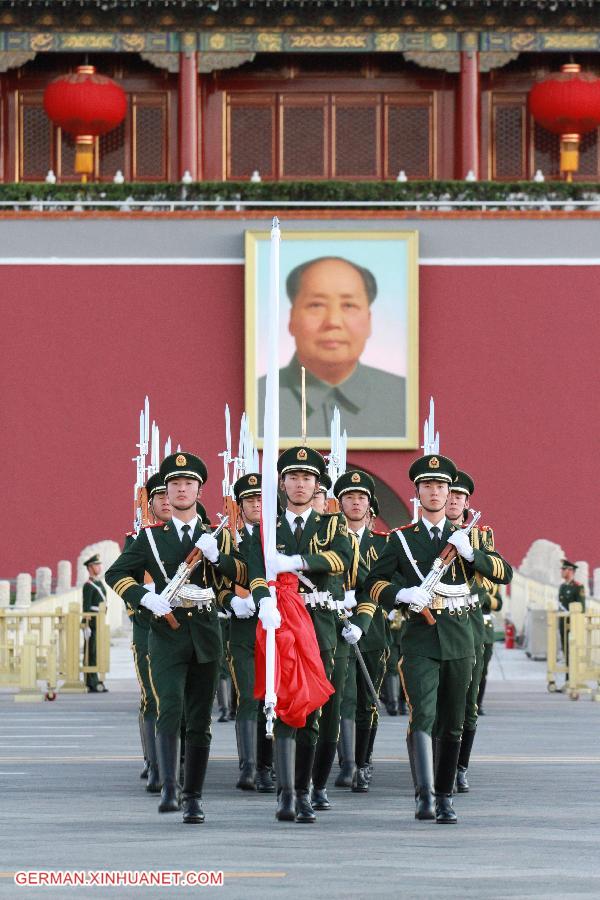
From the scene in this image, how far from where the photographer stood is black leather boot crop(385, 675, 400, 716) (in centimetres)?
1507

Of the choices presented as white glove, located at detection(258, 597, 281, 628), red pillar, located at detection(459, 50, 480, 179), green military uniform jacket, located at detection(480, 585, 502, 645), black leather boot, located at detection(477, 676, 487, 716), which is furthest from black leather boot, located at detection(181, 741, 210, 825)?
red pillar, located at detection(459, 50, 480, 179)

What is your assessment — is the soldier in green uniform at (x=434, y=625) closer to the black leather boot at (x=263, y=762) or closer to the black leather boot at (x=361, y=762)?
the black leather boot at (x=361, y=762)

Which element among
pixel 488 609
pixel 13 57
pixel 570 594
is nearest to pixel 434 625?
pixel 488 609

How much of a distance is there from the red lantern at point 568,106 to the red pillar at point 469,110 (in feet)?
3.43

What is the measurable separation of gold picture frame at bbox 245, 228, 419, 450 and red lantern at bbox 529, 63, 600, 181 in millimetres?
4431

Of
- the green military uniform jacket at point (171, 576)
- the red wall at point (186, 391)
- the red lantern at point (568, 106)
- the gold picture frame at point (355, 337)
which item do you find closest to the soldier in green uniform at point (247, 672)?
the green military uniform jacket at point (171, 576)

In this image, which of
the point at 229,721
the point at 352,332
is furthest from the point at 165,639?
the point at 352,332

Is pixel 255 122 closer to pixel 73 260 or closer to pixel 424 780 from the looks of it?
pixel 73 260

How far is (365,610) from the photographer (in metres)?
10.6

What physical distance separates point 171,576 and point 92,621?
29.2 feet

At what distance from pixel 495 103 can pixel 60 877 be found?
2621 cm

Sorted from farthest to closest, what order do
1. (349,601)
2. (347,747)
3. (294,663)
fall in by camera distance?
(347,747)
(349,601)
(294,663)

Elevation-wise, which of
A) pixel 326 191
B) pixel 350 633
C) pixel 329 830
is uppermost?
pixel 326 191

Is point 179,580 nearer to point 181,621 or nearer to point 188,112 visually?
point 181,621
